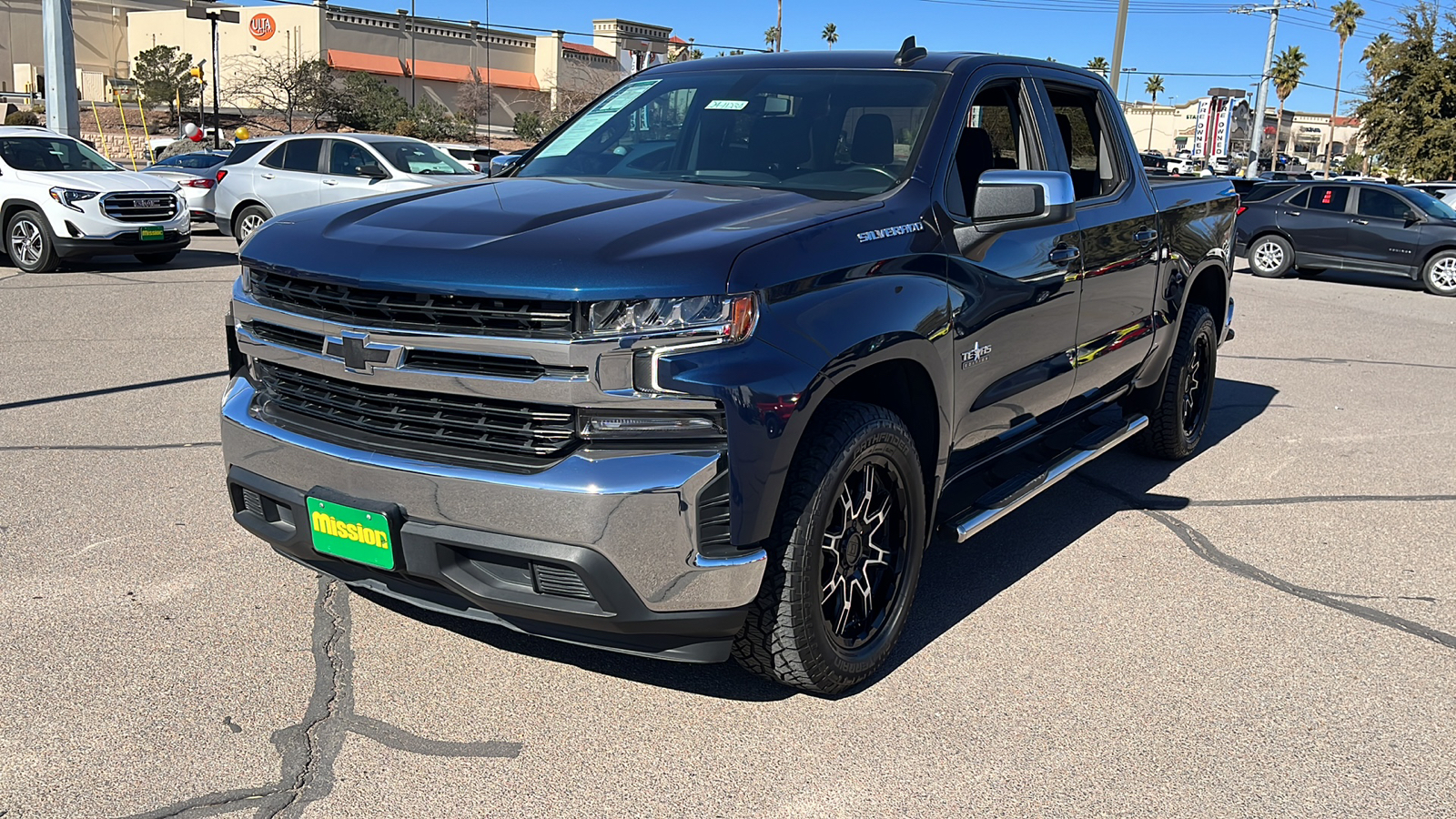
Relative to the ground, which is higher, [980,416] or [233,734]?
[980,416]

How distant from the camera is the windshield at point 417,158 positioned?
55.6 feet

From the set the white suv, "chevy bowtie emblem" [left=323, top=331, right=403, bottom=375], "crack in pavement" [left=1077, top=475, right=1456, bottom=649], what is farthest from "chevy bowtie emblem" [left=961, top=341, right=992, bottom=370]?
the white suv

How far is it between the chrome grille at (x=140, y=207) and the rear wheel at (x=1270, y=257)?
52.4 ft

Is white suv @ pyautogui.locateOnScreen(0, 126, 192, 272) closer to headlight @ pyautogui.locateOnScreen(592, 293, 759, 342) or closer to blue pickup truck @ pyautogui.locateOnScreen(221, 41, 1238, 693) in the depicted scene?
blue pickup truck @ pyautogui.locateOnScreen(221, 41, 1238, 693)

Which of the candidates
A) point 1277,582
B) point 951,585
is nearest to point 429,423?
point 951,585

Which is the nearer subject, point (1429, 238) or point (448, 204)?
point (448, 204)

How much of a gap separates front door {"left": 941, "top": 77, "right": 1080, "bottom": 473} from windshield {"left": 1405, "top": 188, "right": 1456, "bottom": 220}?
16134 millimetres

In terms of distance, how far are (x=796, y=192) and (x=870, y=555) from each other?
1.23m

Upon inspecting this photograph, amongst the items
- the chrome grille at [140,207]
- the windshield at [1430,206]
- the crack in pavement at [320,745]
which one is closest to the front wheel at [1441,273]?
the windshield at [1430,206]

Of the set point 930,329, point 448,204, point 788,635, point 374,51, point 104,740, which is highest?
point 374,51

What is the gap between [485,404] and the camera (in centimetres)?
327

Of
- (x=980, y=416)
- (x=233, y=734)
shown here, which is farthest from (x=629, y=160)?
(x=233, y=734)

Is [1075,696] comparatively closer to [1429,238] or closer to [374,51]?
[1429,238]

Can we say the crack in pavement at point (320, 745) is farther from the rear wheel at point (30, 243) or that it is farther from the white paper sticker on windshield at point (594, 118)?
the rear wheel at point (30, 243)
